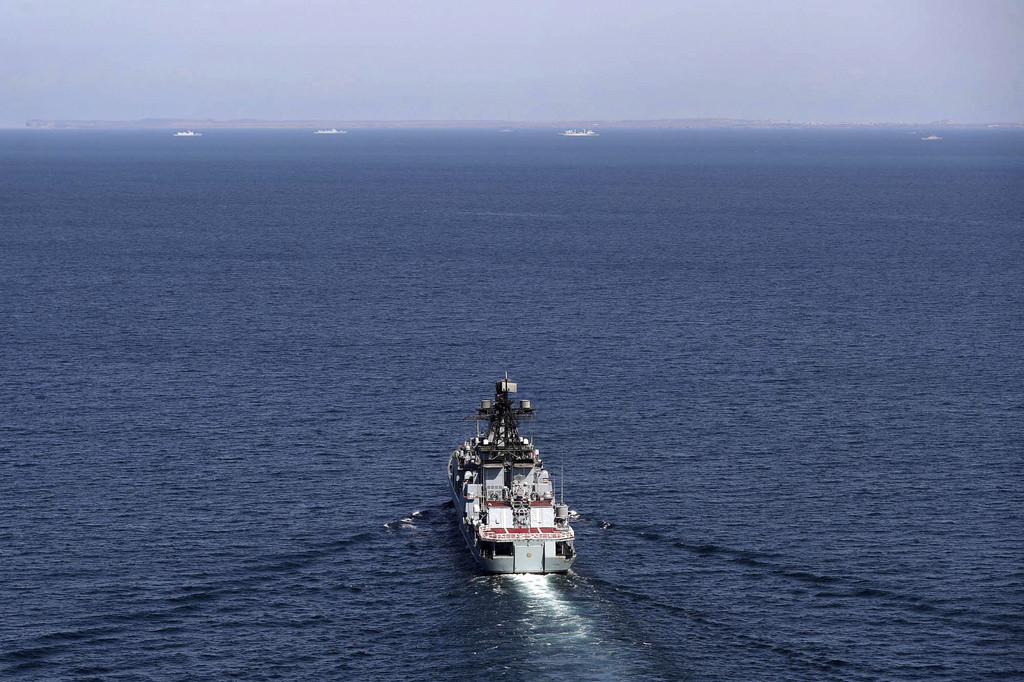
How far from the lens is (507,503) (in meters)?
131

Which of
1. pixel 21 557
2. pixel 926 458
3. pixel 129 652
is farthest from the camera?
pixel 926 458

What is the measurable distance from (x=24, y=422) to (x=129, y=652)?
70.6 meters

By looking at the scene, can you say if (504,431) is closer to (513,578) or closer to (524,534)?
(524,534)

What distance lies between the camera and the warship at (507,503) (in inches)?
4820

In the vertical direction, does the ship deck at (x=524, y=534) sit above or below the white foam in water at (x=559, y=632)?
above

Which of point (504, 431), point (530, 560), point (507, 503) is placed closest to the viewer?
point (530, 560)

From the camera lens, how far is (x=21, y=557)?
125 meters

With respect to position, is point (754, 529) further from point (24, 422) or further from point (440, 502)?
point (24, 422)

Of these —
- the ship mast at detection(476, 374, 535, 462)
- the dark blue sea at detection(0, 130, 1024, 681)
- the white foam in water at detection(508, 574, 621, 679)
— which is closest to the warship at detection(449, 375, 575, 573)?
the ship mast at detection(476, 374, 535, 462)

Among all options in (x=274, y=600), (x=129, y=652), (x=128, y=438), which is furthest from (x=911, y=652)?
(x=128, y=438)

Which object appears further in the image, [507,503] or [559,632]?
[507,503]

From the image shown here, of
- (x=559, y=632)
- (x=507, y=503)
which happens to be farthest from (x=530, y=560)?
(x=559, y=632)

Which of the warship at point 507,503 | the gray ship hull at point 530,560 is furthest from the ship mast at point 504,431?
the gray ship hull at point 530,560

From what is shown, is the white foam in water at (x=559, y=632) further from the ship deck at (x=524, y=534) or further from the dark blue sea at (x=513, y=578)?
the ship deck at (x=524, y=534)
